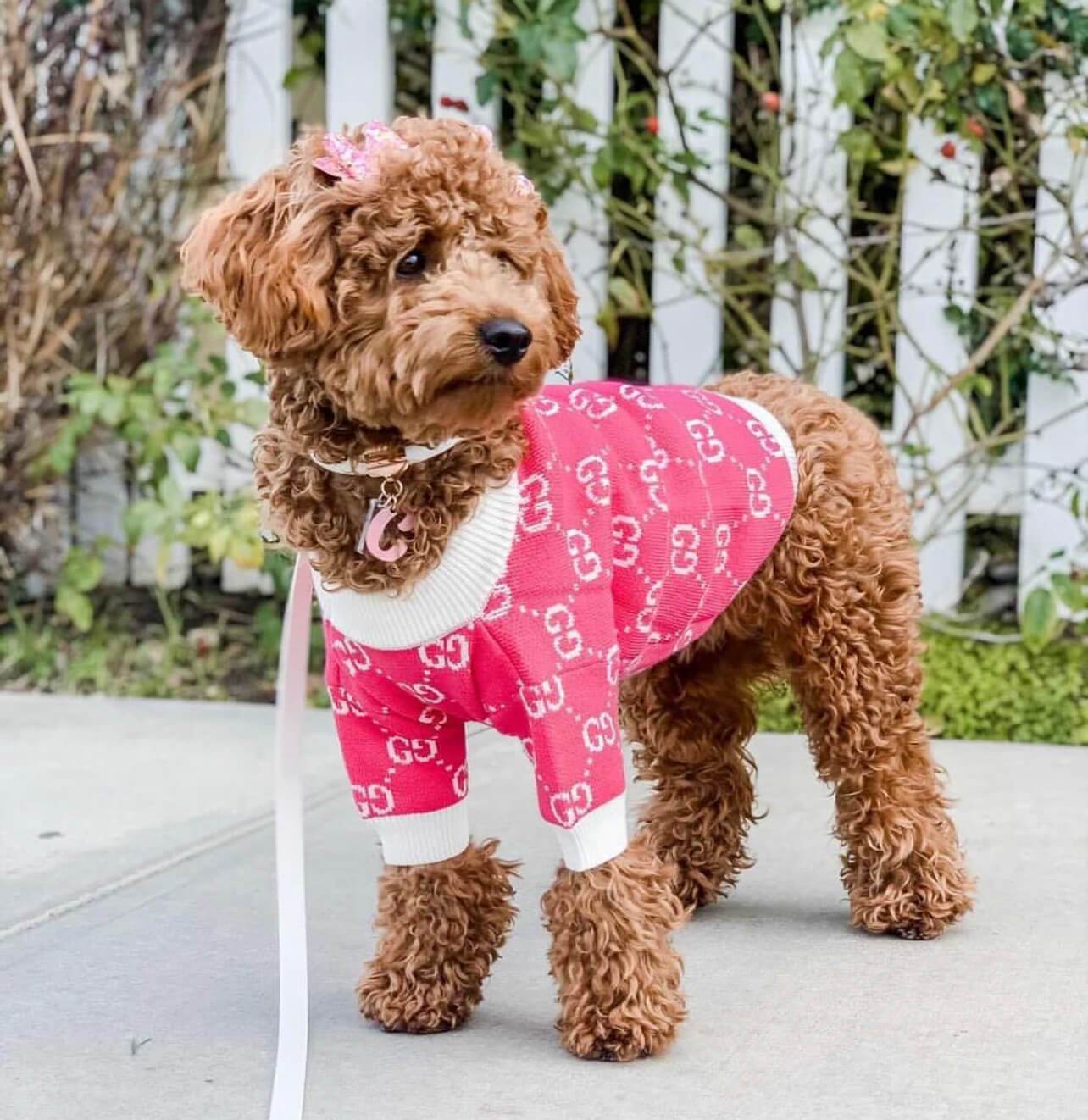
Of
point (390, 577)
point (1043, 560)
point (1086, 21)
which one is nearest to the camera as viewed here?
point (390, 577)

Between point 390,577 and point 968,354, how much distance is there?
273 centimetres

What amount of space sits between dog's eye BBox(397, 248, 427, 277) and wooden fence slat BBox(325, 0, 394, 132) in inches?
110

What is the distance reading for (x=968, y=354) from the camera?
461 cm

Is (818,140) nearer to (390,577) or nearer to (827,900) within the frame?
(827,900)

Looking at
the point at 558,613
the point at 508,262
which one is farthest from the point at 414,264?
the point at 558,613

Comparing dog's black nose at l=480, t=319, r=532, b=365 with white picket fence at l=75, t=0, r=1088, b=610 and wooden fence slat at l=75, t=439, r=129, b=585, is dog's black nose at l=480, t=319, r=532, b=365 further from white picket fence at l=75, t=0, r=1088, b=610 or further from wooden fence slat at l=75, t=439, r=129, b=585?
wooden fence slat at l=75, t=439, r=129, b=585

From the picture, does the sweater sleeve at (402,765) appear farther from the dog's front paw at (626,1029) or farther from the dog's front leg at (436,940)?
the dog's front paw at (626,1029)

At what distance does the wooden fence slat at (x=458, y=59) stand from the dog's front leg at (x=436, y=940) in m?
2.78

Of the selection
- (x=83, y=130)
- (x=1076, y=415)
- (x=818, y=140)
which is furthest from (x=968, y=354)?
(x=83, y=130)

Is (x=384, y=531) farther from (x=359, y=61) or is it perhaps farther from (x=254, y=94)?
(x=254, y=94)

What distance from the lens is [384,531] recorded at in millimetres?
2316

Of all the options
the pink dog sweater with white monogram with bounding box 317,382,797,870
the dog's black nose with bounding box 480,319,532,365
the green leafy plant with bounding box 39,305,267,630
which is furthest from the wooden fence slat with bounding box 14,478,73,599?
the dog's black nose with bounding box 480,319,532,365

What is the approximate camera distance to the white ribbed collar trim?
7.49ft

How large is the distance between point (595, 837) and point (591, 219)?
9.31 ft
